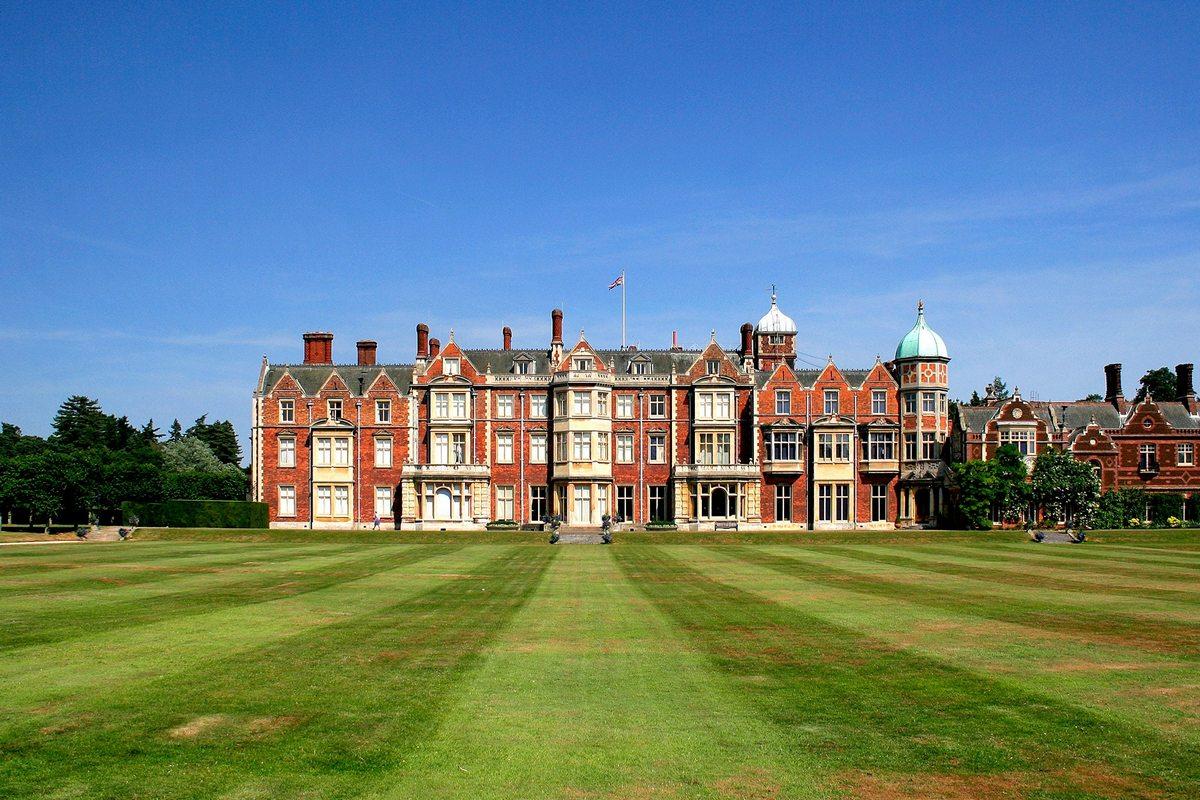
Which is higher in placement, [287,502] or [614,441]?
[614,441]

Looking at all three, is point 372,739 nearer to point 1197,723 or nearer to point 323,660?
point 323,660

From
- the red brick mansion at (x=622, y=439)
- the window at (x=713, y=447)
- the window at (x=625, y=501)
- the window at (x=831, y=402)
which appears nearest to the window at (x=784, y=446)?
the red brick mansion at (x=622, y=439)

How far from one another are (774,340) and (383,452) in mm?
33377

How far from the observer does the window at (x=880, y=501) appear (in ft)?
221

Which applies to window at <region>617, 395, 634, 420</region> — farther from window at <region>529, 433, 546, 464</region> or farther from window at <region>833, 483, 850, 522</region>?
window at <region>833, 483, 850, 522</region>

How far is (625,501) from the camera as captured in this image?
67.3 metres

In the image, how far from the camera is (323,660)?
15.1m

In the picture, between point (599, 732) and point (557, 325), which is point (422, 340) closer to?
point (557, 325)

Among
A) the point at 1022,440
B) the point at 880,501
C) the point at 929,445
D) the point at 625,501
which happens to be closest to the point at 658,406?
the point at 625,501

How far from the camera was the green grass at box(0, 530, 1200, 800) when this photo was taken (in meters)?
9.61

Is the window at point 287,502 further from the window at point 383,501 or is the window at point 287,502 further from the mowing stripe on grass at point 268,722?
the mowing stripe on grass at point 268,722

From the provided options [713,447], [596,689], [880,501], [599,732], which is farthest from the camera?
[880,501]

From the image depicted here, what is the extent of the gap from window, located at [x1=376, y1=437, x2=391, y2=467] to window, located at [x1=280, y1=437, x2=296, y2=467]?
6246 millimetres

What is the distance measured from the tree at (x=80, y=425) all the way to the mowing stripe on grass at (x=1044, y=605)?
272ft
